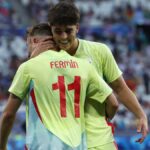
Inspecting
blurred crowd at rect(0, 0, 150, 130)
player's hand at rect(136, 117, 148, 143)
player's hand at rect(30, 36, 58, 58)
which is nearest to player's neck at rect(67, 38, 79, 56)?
player's hand at rect(30, 36, 58, 58)

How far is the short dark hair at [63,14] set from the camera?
3398 millimetres

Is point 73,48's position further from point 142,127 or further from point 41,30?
point 142,127

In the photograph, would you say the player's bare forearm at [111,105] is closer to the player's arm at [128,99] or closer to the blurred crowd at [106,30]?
the player's arm at [128,99]

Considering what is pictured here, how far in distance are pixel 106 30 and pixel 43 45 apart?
14618mm

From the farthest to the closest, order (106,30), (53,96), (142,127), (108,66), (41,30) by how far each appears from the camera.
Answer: (106,30)
(108,66)
(142,127)
(41,30)
(53,96)

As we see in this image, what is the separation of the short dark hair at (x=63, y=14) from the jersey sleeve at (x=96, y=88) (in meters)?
0.29

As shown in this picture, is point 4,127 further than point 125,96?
No

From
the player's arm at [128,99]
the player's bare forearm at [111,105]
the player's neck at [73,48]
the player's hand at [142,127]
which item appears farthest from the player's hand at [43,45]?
the player's hand at [142,127]

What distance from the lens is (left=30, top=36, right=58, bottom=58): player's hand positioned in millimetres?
3412

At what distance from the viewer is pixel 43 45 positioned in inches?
136

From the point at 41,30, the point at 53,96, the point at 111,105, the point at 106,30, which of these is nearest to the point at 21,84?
the point at 53,96

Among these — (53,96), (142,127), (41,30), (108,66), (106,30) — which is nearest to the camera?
(53,96)

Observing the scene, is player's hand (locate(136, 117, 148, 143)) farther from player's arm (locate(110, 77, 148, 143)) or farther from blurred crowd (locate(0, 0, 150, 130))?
blurred crowd (locate(0, 0, 150, 130))

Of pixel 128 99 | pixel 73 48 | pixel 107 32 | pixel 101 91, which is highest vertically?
pixel 73 48
